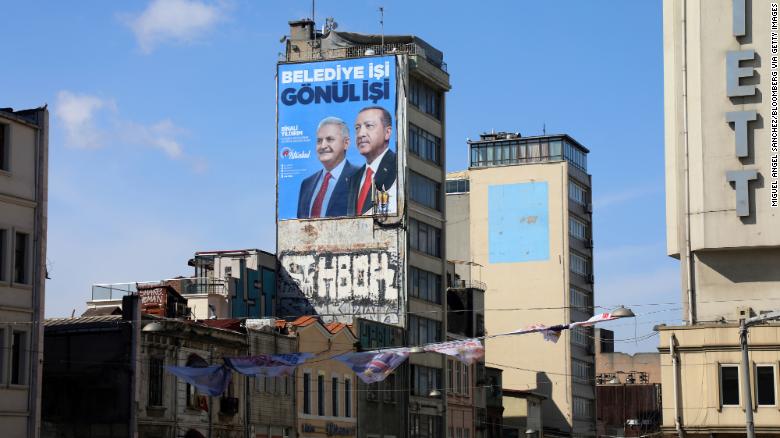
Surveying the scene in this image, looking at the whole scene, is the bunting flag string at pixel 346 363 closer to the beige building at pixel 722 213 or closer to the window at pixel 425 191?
the beige building at pixel 722 213

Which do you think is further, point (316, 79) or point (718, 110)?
point (316, 79)

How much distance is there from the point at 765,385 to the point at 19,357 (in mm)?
30175

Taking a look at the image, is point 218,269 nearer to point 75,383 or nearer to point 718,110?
point 75,383

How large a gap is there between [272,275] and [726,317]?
1420 inches

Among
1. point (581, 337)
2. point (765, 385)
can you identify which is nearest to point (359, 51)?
point (765, 385)

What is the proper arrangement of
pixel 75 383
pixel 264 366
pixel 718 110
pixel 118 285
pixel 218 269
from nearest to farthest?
pixel 264 366, pixel 75 383, pixel 718 110, pixel 118 285, pixel 218 269

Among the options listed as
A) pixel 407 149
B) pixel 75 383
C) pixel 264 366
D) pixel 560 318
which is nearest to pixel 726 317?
pixel 264 366

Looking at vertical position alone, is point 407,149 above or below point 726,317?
above

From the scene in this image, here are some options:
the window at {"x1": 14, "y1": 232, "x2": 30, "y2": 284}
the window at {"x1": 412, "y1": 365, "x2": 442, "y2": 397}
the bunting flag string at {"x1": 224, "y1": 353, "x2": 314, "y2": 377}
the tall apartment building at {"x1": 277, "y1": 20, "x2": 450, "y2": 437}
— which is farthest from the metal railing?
the bunting flag string at {"x1": 224, "y1": 353, "x2": 314, "y2": 377}

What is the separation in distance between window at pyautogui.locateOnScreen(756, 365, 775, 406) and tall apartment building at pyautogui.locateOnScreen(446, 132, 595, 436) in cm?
6883

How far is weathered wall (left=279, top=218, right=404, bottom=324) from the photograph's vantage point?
93000mm

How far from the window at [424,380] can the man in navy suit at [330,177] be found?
36.7 feet

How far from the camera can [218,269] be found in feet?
294

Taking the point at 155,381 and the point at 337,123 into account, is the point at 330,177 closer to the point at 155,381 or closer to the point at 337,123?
the point at 337,123
